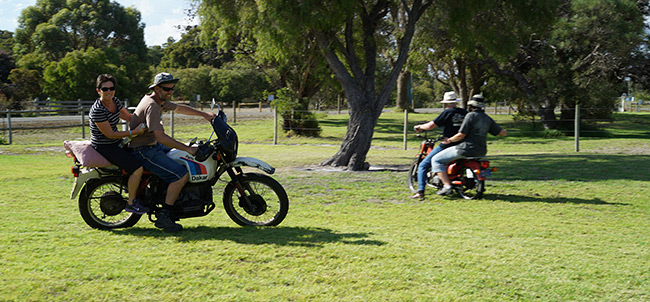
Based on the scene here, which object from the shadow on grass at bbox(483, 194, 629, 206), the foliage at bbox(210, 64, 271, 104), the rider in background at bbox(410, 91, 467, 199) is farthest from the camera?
the foliage at bbox(210, 64, 271, 104)

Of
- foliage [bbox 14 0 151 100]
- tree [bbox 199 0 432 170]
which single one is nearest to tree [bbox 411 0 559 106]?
tree [bbox 199 0 432 170]

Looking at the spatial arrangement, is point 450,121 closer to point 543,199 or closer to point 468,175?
point 468,175

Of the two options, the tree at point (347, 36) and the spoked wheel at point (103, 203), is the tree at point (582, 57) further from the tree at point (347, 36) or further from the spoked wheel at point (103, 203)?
the spoked wheel at point (103, 203)

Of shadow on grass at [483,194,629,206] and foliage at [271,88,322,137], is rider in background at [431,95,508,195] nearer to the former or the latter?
shadow on grass at [483,194,629,206]

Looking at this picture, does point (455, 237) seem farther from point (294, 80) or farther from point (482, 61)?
point (482, 61)

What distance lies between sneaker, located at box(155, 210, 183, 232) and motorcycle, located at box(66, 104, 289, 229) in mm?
81

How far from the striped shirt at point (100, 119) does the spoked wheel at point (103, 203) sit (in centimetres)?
45

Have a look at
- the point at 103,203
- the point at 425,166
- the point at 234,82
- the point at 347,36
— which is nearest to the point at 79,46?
the point at 234,82

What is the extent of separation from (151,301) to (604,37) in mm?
25544

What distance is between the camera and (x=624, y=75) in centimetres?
2734

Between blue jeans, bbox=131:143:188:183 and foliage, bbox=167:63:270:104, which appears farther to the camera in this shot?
foliage, bbox=167:63:270:104

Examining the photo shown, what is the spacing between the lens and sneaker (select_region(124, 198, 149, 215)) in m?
6.03

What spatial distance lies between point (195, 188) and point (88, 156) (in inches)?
43.1

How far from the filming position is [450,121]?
8797 millimetres
